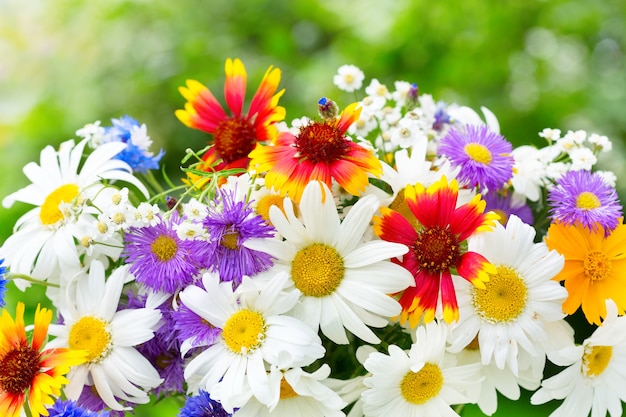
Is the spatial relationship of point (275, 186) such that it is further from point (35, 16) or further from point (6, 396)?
point (35, 16)

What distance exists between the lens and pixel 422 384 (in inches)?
20.4

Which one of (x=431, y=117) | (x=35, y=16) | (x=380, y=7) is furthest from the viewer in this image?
(x=35, y=16)

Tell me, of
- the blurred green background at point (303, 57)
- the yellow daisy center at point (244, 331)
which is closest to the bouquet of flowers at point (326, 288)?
the yellow daisy center at point (244, 331)

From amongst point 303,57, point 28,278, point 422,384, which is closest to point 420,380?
point 422,384

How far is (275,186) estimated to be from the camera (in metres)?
0.51

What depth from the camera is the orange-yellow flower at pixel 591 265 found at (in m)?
0.53

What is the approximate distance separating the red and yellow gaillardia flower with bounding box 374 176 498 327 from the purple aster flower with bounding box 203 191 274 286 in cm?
9

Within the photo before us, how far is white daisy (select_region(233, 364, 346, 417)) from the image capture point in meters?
0.48

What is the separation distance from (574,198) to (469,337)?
14 centimetres

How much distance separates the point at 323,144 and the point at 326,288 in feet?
0.36

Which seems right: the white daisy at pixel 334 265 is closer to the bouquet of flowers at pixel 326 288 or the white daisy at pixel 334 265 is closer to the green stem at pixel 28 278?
the bouquet of flowers at pixel 326 288

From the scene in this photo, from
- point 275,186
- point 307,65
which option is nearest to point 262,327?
point 275,186

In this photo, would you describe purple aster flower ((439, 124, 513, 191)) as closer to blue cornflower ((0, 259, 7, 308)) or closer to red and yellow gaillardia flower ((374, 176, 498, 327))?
red and yellow gaillardia flower ((374, 176, 498, 327))

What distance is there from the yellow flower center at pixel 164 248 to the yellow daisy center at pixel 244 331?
0.07 metres
